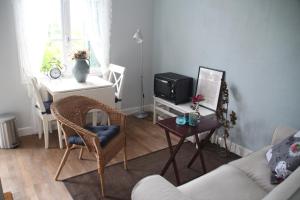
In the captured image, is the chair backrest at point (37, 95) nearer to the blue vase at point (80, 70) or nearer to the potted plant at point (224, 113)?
the blue vase at point (80, 70)

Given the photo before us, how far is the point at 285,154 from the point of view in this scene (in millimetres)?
1865

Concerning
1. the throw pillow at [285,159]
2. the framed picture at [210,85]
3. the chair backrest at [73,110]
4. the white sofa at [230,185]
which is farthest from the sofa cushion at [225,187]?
the framed picture at [210,85]

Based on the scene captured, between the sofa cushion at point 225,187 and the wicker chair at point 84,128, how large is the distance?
2.59 ft

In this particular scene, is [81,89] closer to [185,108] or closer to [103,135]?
[103,135]

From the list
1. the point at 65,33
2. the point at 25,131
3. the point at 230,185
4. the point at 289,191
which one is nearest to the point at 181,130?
the point at 230,185

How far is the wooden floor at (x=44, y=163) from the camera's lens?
2488mm

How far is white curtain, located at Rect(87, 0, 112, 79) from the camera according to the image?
366cm

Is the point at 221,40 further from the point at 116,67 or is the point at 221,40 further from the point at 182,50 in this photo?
the point at 116,67

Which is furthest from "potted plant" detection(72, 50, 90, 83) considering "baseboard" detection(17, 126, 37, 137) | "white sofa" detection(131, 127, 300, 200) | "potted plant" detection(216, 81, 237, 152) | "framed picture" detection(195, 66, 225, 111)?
"white sofa" detection(131, 127, 300, 200)

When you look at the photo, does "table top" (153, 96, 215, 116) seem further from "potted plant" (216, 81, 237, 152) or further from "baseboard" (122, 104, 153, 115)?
"baseboard" (122, 104, 153, 115)

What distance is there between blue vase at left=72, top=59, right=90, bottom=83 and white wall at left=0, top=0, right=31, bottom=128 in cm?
75

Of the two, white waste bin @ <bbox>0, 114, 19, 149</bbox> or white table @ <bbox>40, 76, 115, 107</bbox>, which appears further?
white waste bin @ <bbox>0, 114, 19, 149</bbox>

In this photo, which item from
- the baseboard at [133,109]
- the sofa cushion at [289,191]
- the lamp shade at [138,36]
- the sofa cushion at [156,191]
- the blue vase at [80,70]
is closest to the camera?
the sofa cushion at [289,191]

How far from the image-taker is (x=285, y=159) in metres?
1.83
